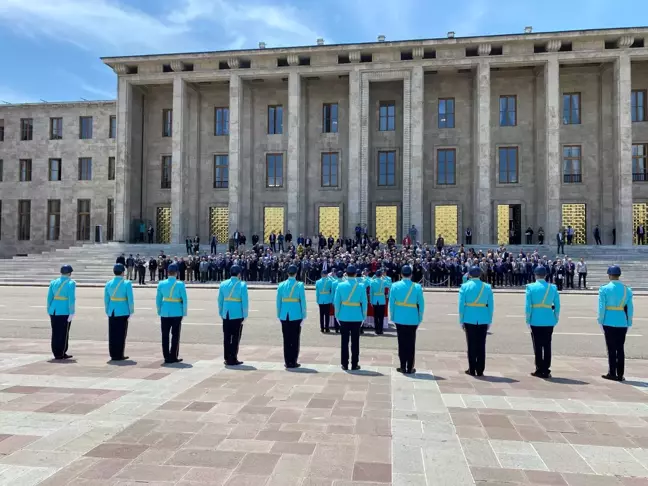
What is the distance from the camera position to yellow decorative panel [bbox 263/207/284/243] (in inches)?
1550

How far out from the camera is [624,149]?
109 ft

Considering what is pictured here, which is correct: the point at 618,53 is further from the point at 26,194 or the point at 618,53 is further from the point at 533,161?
the point at 26,194

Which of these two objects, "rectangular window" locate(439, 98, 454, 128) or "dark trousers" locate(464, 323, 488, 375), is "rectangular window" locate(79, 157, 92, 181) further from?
"dark trousers" locate(464, 323, 488, 375)

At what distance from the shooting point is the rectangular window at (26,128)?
43469 millimetres

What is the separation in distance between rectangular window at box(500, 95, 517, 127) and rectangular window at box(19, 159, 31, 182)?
128 ft

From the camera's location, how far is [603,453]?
15.1 ft

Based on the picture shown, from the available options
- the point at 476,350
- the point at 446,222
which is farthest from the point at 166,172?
the point at 476,350

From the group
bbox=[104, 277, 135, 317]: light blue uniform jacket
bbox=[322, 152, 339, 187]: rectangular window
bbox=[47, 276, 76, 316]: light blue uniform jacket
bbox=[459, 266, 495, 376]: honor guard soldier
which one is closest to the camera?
bbox=[459, 266, 495, 376]: honor guard soldier

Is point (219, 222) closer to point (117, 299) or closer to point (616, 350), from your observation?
point (117, 299)

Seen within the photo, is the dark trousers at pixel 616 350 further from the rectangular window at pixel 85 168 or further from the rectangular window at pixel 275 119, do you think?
the rectangular window at pixel 85 168

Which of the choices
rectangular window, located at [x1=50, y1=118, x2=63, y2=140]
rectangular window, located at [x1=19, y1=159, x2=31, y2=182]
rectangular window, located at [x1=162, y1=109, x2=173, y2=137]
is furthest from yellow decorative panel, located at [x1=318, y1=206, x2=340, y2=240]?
rectangular window, located at [x1=19, y1=159, x2=31, y2=182]

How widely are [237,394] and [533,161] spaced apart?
115 ft

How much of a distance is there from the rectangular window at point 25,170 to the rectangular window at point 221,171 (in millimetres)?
16940

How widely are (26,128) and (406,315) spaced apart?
151 feet
